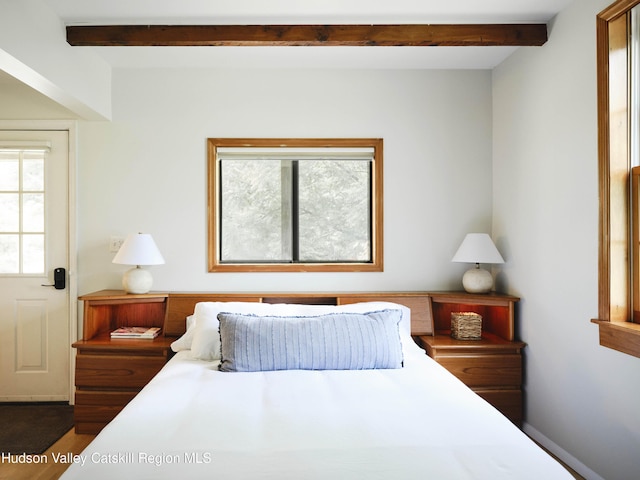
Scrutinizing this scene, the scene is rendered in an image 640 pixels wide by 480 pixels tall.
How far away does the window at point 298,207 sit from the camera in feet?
11.3

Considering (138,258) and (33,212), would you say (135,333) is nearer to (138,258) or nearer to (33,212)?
(138,258)

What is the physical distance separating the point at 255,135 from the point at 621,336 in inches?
102

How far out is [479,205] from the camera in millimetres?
3451

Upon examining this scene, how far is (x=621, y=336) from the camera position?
82.4 inches

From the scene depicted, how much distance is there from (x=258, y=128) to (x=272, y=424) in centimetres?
231

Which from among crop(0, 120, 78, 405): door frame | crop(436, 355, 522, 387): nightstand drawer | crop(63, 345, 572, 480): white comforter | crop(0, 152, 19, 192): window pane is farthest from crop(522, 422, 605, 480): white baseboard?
crop(0, 152, 19, 192): window pane

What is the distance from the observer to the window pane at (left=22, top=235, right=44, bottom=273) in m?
3.47

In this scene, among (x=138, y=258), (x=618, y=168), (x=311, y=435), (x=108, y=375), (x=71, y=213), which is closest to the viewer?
(x=311, y=435)

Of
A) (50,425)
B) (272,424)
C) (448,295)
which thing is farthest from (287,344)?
(50,425)

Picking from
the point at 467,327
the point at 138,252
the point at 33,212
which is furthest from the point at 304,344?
the point at 33,212

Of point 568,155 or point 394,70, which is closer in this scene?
point 568,155

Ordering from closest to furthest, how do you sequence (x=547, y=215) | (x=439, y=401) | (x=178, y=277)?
(x=439, y=401) < (x=547, y=215) < (x=178, y=277)

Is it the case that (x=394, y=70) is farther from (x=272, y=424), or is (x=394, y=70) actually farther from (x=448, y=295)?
(x=272, y=424)

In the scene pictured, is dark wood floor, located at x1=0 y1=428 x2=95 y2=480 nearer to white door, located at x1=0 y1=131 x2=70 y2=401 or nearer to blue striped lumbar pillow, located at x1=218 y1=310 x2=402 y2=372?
white door, located at x1=0 y1=131 x2=70 y2=401
